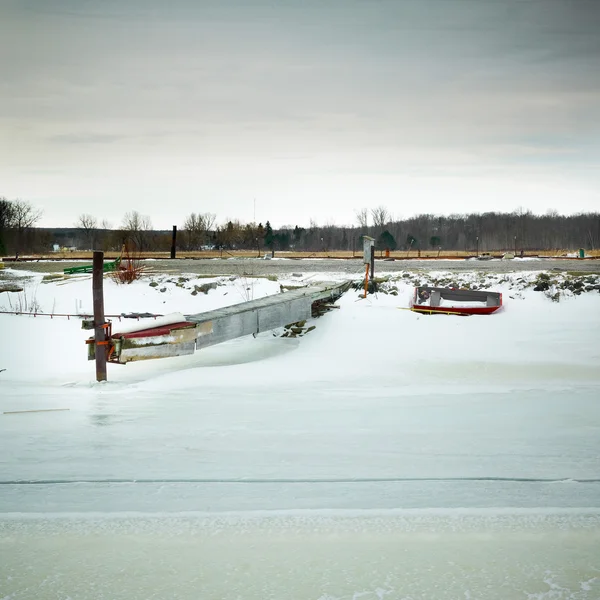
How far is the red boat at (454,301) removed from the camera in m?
13.5

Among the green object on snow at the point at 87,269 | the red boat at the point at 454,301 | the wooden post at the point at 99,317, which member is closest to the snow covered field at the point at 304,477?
the wooden post at the point at 99,317

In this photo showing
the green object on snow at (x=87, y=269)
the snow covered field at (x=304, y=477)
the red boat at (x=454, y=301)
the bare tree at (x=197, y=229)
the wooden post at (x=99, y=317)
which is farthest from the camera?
the bare tree at (x=197, y=229)

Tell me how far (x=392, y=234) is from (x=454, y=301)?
87173mm

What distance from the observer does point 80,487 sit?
4.78 m

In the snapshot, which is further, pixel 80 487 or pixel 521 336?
pixel 521 336

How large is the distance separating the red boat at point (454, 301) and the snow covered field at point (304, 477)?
2921 mm

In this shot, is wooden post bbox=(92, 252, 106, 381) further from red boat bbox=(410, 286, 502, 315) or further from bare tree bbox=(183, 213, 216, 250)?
bare tree bbox=(183, 213, 216, 250)

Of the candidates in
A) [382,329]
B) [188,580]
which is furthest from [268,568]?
[382,329]

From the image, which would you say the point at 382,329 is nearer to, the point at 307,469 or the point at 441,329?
the point at 441,329

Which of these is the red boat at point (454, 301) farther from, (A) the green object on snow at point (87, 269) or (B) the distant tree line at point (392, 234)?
(B) the distant tree line at point (392, 234)

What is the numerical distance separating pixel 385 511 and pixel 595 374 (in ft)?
20.4

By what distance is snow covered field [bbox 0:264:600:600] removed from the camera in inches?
138

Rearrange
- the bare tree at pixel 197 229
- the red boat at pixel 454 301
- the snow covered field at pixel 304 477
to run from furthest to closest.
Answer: the bare tree at pixel 197 229 → the red boat at pixel 454 301 → the snow covered field at pixel 304 477

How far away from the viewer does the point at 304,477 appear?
16.4ft
